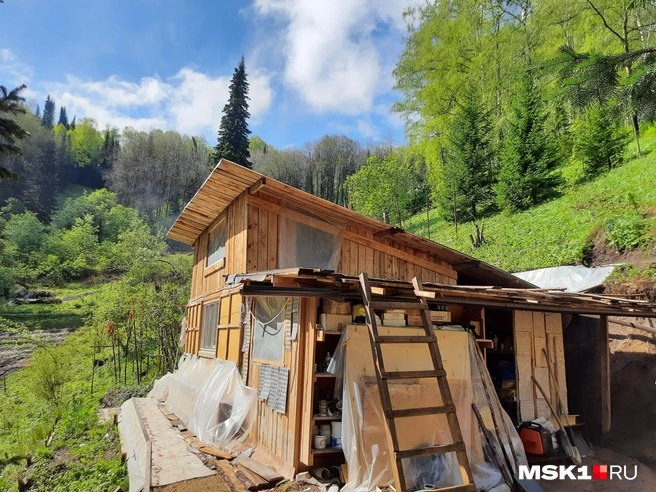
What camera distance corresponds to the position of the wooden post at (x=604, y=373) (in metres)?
6.86

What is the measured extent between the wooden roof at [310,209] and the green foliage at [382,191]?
1238cm

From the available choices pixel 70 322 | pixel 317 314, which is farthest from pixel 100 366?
pixel 317 314

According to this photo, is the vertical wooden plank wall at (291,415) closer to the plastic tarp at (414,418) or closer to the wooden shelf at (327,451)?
the wooden shelf at (327,451)

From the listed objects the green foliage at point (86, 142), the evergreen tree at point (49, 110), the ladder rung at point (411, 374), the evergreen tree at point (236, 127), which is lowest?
the ladder rung at point (411, 374)

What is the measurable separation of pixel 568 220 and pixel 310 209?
10377mm

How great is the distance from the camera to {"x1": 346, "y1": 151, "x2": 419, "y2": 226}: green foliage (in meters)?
21.2

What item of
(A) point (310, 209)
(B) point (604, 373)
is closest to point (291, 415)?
(A) point (310, 209)

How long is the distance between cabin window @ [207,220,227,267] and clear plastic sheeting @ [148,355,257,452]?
233cm

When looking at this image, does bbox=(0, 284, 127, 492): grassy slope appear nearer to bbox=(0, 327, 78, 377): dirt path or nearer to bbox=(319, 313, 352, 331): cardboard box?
bbox=(0, 327, 78, 377): dirt path

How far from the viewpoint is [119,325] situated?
53.5 ft

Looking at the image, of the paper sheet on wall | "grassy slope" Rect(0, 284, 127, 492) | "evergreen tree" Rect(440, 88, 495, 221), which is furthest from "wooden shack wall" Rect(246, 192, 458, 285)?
"evergreen tree" Rect(440, 88, 495, 221)

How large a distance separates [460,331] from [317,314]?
7.25 feet

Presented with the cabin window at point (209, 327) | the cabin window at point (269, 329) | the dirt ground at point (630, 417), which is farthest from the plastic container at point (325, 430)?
the cabin window at point (209, 327)

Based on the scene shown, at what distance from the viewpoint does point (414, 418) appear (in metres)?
4.94
